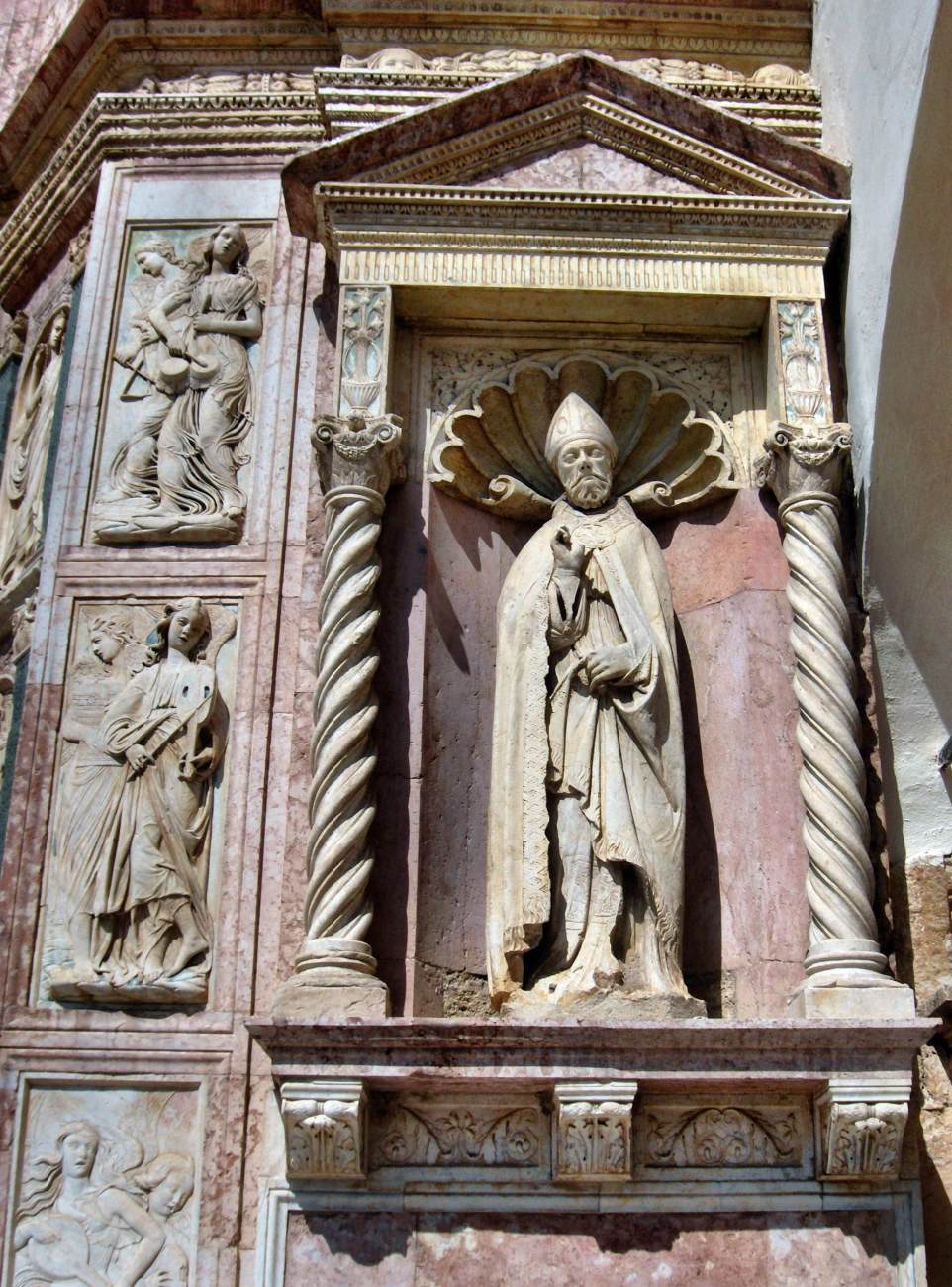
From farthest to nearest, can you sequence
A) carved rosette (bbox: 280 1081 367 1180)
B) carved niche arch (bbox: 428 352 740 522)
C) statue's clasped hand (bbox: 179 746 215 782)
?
1. carved niche arch (bbox: 428 352 740 522)
2. statue's clasped hand (bbox: 179 746 215 782)
3. carved rosette (bbox: 280 1081 367 1180)

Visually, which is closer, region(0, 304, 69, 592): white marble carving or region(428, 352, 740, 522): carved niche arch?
region(428, 352, 740, 522): carved niche arch

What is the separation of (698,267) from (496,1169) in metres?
4.16

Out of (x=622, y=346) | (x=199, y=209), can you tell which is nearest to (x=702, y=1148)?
(x=622, y=346)

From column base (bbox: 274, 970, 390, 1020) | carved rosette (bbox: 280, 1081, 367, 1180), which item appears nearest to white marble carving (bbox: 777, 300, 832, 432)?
column base (bbox: 274, 970, 390, 1020)

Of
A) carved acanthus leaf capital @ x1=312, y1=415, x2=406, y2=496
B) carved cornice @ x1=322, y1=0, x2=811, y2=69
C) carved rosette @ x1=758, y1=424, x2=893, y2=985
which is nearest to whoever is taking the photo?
carved rosette @ x1=758, y1=424, x2=893, y2=985

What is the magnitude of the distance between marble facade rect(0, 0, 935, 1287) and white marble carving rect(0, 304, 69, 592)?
0.05m

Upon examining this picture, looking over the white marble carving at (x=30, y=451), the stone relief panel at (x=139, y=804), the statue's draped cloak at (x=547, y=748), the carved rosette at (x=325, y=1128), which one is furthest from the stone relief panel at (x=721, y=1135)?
the white marble carving at (x=30, y=451)

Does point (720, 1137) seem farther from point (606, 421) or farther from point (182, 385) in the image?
point (182, 385)

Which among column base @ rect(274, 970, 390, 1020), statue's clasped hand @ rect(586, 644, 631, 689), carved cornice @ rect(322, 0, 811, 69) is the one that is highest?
carved cornice @ rect(322, 0, 811, 69)

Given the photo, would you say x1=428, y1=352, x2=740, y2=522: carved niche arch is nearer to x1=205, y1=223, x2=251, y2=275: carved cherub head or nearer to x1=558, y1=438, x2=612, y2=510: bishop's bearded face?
x1=558, y1=438, x2=612, y2=510: bishop's bearded face

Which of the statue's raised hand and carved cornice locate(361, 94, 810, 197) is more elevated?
carved cornice locate(361, 94, 810, 197)

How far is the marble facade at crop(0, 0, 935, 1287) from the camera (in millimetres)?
6207

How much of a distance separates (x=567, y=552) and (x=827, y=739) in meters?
1.37

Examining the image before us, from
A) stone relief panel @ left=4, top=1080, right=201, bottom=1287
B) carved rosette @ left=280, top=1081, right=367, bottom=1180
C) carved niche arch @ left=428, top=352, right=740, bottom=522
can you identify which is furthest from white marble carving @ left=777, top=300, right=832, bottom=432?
stone relief panel @ left=4, top=1080, right=201, bottom=1287
